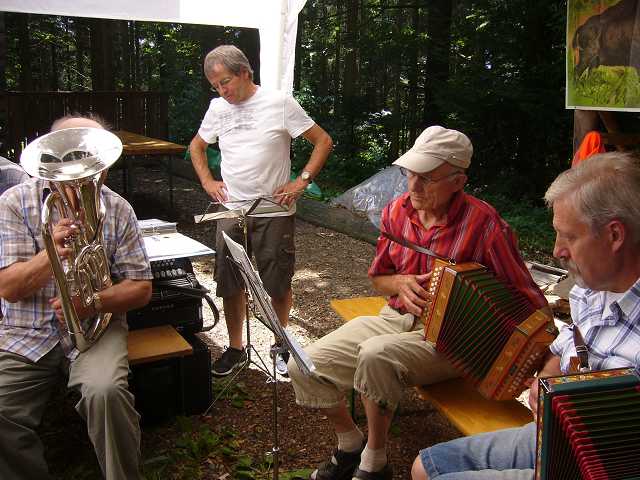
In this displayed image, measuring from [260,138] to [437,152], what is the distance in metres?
1.47

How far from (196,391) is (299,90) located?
31.7ft

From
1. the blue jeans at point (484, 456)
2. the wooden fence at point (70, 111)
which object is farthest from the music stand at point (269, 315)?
the wooden fence at point (70, 111)

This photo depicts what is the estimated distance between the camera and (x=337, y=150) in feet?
37.7

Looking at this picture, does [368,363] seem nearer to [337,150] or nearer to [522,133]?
[522,133]

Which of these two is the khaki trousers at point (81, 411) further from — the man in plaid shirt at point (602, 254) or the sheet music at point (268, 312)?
the man in plaid shirt at point (602, 254)

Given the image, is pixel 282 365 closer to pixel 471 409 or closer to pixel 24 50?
pixel 471 409

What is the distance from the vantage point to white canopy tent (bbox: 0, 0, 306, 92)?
436cm

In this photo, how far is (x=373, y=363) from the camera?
103 inches

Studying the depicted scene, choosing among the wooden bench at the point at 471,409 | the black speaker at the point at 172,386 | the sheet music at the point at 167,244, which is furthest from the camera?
the sheet music at the point at 167,244

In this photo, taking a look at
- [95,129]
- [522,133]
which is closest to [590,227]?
[95,129]

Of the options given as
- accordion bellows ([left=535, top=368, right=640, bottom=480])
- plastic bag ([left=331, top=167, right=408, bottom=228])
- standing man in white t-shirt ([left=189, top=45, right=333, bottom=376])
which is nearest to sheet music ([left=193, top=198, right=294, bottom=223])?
standing man in white t-shirt ([left=189, top=45, right=333, bottom=376])

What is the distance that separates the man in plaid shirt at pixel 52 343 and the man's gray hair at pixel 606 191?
1737 millimetres

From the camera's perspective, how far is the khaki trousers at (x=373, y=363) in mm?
2623

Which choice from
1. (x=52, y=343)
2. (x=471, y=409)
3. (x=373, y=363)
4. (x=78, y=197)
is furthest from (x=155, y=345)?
(x=471, y=409)
